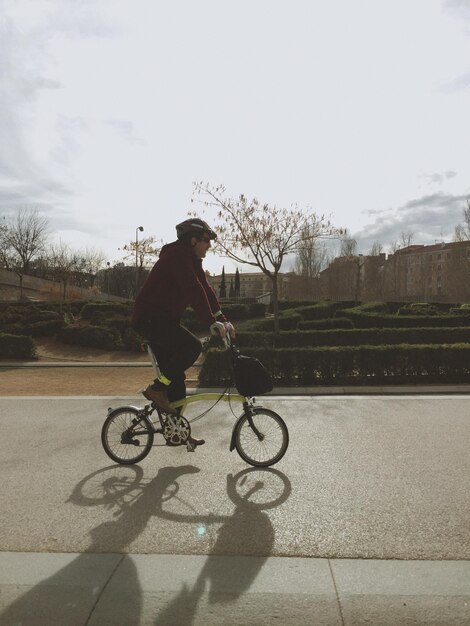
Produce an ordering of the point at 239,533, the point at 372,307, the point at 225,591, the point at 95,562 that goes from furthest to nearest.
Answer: the point at 372,307
the point at 239,533
the point at 95,562
the point at 225,591

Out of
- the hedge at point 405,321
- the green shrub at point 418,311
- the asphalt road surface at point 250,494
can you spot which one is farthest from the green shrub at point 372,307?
the asphalt road surface at point 250,494

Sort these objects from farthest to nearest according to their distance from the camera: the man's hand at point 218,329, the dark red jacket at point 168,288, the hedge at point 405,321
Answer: the hedge at point 405,321 < the dark red jacket at point 168,288 < the man's hand at point 218,329

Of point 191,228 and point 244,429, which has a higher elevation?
point 191,228

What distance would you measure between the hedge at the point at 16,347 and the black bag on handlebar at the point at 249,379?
12.8 meters

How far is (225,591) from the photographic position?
7.73 ft

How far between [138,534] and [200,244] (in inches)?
91.8

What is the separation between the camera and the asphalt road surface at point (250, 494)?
113 inches

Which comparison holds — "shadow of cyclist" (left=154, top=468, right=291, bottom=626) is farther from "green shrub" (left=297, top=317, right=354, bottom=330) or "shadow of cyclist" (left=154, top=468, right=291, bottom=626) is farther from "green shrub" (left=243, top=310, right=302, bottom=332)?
"green shrub" (left=297, top=317, right=354, bottom=330)

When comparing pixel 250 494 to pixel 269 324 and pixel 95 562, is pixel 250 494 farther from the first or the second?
pixel 269 324

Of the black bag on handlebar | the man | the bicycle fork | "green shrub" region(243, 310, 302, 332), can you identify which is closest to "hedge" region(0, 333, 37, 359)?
"green shrub" region(243, 310, 302, 332)

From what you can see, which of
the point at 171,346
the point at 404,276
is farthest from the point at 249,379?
the point at 404,276

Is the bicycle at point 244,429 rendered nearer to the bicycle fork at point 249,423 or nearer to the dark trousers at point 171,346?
the bicycle fork at point 249,423

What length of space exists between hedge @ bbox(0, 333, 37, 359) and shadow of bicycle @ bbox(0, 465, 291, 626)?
477 inches

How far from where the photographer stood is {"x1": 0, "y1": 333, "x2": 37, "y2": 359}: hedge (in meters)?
15.0
